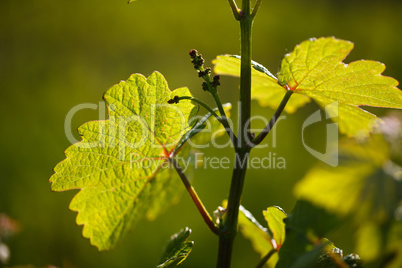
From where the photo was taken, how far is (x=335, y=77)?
2.28ft

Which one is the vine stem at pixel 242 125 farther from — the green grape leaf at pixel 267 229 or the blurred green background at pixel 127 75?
the blurred green background at pixel 127 75

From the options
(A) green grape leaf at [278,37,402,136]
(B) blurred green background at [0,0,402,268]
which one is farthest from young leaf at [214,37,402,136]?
(B) blurred green background at [0,0,402,268]

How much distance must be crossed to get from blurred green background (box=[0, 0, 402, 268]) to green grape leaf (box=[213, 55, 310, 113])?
3.64ft

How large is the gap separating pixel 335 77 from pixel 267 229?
316 millimetres

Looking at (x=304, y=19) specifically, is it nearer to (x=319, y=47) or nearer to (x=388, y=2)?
(x=388, y=2)

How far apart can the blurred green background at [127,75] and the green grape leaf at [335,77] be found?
1.39 metres

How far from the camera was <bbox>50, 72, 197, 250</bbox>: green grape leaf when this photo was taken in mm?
771

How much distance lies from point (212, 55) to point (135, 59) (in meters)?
0.65

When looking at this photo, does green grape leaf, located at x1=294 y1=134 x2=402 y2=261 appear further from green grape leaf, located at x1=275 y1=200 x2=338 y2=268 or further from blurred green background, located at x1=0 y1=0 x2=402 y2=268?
blurred green background, located at x1=0 y1=0 x2=402 y2=268

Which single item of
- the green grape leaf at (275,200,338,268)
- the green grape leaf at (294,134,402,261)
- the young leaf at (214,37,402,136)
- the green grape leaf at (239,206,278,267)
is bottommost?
the green grape leaf at (239,206,278,267)

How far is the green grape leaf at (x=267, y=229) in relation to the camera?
700 mm

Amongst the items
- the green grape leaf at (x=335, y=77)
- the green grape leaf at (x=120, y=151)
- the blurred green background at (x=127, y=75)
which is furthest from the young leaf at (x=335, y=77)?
the blurred green background at (x=127, y=75)

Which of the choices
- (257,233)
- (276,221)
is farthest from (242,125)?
(257,233)

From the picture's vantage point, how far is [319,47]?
66cm
